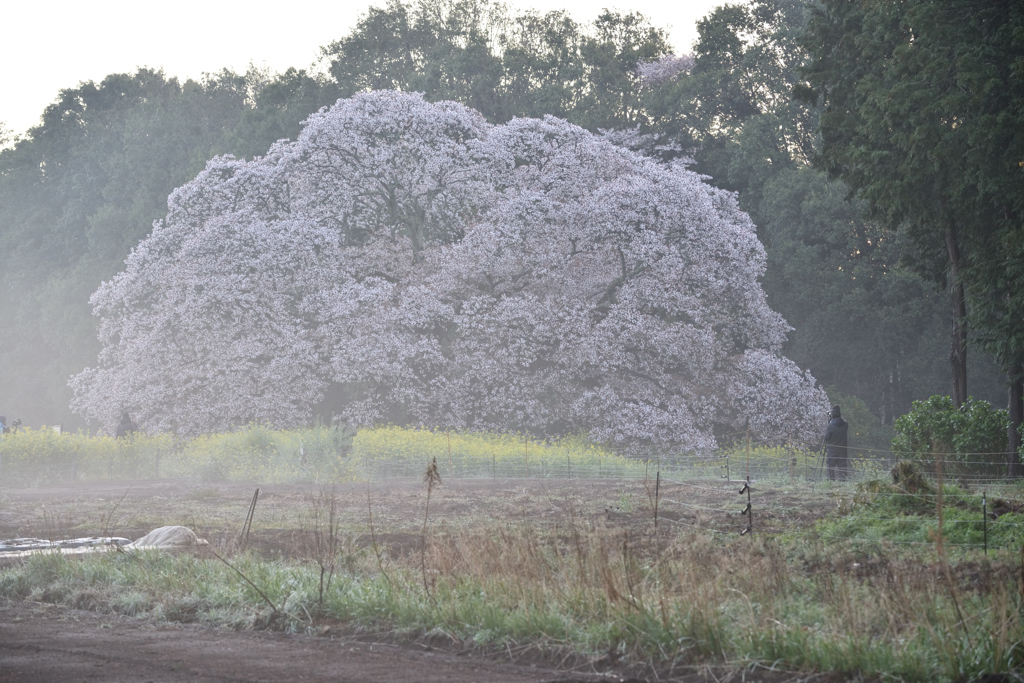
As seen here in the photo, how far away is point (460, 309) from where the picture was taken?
3134 centimetres

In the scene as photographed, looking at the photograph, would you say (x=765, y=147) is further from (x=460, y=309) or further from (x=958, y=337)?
(x=958, y=337)

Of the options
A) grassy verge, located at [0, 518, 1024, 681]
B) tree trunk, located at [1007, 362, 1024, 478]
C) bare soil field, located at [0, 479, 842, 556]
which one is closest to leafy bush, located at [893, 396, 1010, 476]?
tree trunk, located at [1007, 362, 1024, 478]

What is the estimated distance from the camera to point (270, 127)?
4516 centimetres

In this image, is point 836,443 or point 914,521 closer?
point 914,521

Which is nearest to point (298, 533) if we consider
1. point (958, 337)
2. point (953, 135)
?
point (953, 135)

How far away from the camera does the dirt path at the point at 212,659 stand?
21.5 ft

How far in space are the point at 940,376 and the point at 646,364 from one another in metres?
13.6

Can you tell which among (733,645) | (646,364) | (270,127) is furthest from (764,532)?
(270,127)

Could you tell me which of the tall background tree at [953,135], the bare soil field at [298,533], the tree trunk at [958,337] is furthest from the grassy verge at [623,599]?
the tree trunk at [958,337]

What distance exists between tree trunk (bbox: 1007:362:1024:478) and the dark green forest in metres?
0.20

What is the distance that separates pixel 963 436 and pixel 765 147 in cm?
2107

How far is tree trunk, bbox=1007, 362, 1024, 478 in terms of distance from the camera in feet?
65.5

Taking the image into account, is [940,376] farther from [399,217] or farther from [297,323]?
[297,323]

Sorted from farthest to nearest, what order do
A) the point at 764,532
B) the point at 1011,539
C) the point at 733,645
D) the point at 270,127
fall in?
the point at 270,127 < the point at 764,532 < the point at 1011,539 < the point at 733,645
